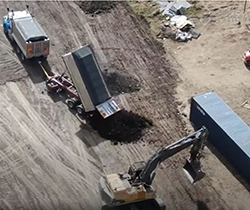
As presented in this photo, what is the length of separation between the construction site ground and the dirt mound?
1.67 ft

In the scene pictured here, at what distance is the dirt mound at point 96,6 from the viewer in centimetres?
4219

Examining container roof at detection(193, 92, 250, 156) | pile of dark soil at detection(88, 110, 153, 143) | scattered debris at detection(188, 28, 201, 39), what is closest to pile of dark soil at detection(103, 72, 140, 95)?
pile of dark soil at detection(88, 110, 153, 143)

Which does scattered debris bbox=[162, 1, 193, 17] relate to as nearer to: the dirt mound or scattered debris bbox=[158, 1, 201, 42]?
scattered debris bbox=[158, 1, 201, 42]

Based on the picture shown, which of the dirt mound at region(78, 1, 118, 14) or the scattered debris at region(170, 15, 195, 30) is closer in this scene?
the scattered debris at region(170, 15, 195, 30)

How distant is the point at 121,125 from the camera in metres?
32.8

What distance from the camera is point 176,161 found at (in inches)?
1244

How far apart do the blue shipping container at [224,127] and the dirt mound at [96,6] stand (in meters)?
12.4

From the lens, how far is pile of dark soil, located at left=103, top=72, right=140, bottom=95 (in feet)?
117

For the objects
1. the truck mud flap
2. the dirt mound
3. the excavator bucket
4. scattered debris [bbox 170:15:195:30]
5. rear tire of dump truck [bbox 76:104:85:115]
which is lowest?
the excavator bucket

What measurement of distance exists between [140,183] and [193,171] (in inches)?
122

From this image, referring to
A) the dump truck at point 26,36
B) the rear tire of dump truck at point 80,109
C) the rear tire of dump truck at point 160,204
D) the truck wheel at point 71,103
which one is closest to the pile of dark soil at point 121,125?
the rear tire of dump truck at point 80,109

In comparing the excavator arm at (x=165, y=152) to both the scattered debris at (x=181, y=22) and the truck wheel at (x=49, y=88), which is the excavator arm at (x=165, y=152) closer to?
the truck wheel at (x=49, y=88)

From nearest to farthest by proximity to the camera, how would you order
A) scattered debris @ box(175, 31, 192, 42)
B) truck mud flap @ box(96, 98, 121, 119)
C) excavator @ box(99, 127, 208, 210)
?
excavator @ box(99, 127, 208, 210), truck mud flap @ box(96, 98, 121, 119), scattered debris @ box(175, 31, 192, 42)

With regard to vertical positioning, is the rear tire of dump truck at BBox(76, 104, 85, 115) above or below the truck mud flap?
above
